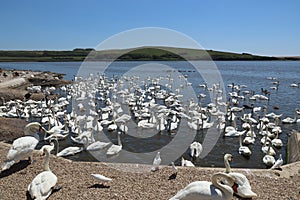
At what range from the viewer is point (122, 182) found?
765 centimetres

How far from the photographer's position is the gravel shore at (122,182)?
6.96m

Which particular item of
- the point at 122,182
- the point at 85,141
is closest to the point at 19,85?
the point at 85,141

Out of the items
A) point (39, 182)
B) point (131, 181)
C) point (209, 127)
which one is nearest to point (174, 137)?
point (209, 127)

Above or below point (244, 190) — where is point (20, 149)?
above

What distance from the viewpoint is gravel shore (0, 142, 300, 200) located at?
696 cm

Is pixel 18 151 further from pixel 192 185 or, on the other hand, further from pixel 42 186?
pixel 192 185

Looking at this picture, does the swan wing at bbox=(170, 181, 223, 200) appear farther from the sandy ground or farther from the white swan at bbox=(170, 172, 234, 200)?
the sandy ground

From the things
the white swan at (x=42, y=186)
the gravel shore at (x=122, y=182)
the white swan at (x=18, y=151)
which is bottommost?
the gravel shore at (x=122, y=182)

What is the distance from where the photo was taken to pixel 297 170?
30.3ft

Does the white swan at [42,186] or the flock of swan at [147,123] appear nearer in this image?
the white swan at [42,186]

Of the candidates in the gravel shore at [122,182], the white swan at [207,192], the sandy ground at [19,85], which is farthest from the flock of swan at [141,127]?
the sandy ground at [19,85]

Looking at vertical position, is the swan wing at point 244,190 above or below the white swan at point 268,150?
above

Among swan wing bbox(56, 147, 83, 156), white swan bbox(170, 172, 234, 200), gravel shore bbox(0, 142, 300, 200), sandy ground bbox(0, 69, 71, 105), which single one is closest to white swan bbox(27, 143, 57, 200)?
gravel shore bbox(0, 142, 300, 200)

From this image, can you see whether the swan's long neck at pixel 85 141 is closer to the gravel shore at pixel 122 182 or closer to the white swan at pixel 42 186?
the gravel shore at pixel 122 182
